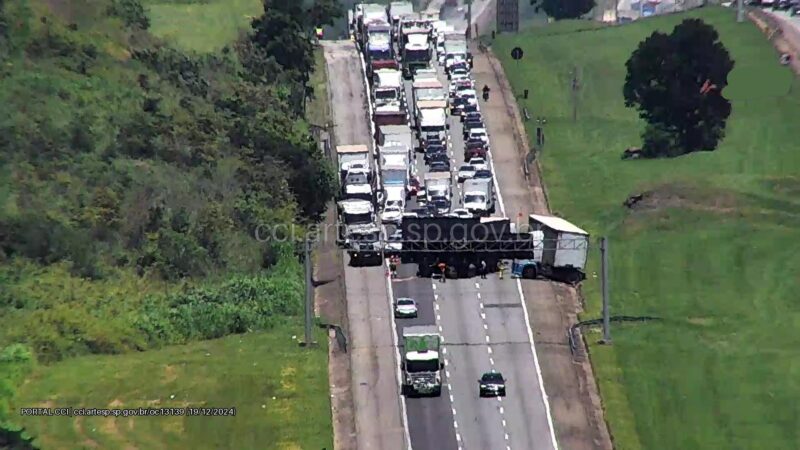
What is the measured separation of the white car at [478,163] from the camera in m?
135

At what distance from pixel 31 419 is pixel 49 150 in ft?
134

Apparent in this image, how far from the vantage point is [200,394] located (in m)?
96.6

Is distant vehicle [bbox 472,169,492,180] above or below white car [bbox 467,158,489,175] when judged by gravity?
below

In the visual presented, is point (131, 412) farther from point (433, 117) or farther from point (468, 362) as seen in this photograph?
point (433, 117)

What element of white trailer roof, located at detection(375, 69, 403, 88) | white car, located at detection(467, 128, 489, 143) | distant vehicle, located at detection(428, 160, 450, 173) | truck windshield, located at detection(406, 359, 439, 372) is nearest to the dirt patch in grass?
distant vehicle, located at detection(428, 160, 450, 173)

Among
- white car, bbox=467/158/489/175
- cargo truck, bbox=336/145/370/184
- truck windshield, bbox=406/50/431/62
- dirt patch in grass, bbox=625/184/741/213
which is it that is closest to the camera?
dirt patch in grass, bbox=625/184/741/213

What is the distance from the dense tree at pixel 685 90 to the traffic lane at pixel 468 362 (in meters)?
40.8

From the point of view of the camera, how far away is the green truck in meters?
97.2

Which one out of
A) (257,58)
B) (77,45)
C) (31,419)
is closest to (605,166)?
(257,58)

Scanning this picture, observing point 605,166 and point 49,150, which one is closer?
point 49,150

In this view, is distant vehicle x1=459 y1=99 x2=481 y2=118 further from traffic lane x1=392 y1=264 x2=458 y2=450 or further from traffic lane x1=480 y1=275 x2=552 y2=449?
traffic lane x1=392 y1=264 x2=458 y2=450

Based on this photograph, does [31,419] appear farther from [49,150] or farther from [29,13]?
[29,13]

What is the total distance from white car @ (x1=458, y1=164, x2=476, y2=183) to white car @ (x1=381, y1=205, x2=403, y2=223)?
8.91 meters

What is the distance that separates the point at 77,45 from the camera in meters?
153
